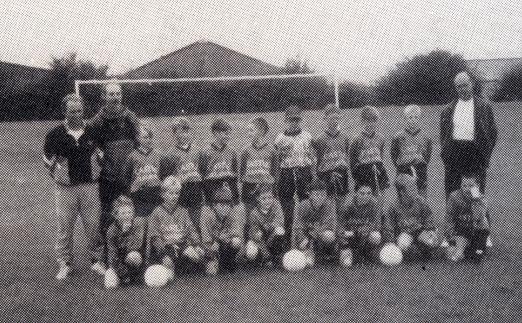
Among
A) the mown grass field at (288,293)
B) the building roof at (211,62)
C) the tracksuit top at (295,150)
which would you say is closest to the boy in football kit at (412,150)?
the tracksuit top at (295,150)

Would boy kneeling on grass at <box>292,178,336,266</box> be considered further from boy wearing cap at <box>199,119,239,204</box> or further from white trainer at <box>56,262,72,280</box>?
white trainer at <box>56,262,72,280</box>

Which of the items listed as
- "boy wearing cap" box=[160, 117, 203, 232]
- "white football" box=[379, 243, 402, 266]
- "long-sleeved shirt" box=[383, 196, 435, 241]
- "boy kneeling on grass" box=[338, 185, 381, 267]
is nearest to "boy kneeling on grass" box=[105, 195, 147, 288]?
"boy wearing cap" box=[160, 117, 203, 232]

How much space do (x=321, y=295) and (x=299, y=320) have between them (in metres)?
0.60

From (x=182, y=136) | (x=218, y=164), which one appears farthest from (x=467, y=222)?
(x=182, y=136)

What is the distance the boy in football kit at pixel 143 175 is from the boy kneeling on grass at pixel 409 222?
7.51ft

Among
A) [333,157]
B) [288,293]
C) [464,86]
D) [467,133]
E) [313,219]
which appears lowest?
[288,293]

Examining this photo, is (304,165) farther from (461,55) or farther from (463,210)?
(461,55)

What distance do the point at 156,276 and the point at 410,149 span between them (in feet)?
9.67

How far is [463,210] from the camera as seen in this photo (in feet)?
18.5

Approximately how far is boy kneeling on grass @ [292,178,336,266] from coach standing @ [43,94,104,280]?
Answer: 6.39 feet

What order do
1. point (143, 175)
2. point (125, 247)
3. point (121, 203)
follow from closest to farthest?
point (125, 247)
point (121, 203)
point (143, 175)

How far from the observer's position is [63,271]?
18.0ft

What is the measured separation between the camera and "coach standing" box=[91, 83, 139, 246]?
5.47 meters

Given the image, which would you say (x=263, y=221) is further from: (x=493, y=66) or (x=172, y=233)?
(x=493, y=66)
